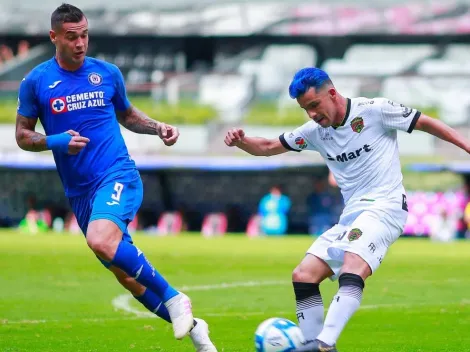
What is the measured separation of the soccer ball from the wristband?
6.71ft

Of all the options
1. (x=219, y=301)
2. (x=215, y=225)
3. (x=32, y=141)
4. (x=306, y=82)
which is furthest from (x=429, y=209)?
(x=32, y=141)

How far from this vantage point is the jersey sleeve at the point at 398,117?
8.38 meters

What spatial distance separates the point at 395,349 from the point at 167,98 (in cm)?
3620

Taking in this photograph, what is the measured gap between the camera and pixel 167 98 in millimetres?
44719

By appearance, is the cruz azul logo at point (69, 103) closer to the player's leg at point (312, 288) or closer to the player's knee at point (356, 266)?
the player's leg at point (312, 288)

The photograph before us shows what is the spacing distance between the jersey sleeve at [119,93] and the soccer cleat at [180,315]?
5.94 ft

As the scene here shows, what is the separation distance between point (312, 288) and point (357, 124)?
1.37m

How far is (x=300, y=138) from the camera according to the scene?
8.96 metres

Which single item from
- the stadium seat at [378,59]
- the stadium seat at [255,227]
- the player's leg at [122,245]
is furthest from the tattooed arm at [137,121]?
the stadium seat at [378,59]

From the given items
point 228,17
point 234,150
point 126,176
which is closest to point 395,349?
point 126,176

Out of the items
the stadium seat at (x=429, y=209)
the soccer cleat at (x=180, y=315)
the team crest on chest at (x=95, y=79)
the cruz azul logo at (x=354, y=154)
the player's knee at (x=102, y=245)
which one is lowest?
the stadium seat at (x=429, y=209)

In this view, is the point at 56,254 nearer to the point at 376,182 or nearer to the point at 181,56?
the point at 376,182

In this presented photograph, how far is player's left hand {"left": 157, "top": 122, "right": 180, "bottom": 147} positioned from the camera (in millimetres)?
8750

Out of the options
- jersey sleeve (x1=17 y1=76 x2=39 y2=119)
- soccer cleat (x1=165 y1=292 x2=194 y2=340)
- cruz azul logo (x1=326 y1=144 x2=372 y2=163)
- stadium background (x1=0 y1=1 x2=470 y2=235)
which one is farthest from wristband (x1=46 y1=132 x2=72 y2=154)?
stadium background (x1=0 y1=1 x2=470 y2=235)
